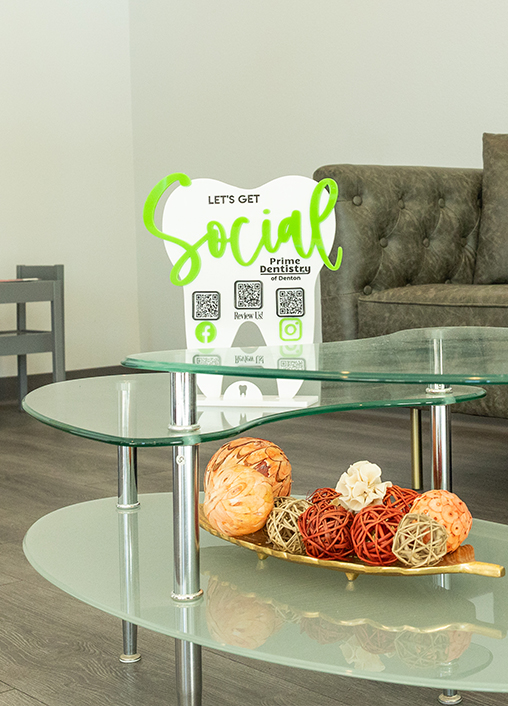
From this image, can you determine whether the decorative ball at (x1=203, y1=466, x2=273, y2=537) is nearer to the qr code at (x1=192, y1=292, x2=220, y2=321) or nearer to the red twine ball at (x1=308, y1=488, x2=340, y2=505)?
the red twine ball at (x1=308, y1=488, x2=340, y2=505)

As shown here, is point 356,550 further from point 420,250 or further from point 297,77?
point 297,77

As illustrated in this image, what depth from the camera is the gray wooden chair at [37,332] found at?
10.0 feet

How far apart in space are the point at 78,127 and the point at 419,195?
2025mm

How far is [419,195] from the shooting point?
2.27 metres

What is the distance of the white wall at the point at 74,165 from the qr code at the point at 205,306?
8.57 ft

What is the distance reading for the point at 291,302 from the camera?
1119 millimetres

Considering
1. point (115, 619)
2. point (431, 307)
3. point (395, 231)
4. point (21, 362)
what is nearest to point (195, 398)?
point (115, 619)

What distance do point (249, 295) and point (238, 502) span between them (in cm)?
33

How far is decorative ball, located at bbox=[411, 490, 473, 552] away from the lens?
32.3 inches

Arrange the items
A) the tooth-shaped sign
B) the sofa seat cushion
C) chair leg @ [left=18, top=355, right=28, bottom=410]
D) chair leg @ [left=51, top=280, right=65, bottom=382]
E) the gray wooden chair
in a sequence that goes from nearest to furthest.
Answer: the tooth-shaped sign, the sofa seat cushion, the gray wooden chair, chair leg @ [left=51, top=280, right=65, bottom=382], chair leg @ [left=18, top=355, right=28, bottom=410]

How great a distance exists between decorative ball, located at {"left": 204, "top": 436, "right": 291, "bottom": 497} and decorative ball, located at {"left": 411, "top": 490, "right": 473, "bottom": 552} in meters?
0.19

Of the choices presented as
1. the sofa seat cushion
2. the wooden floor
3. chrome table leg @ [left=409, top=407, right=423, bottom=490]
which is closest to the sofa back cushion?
the sofa seat cushion

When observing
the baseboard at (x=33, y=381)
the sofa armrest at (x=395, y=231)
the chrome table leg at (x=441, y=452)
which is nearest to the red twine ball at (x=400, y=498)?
the chrome table leg at (x=441, y=452)

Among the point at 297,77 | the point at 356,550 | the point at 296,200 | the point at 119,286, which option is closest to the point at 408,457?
the point at 296,200
